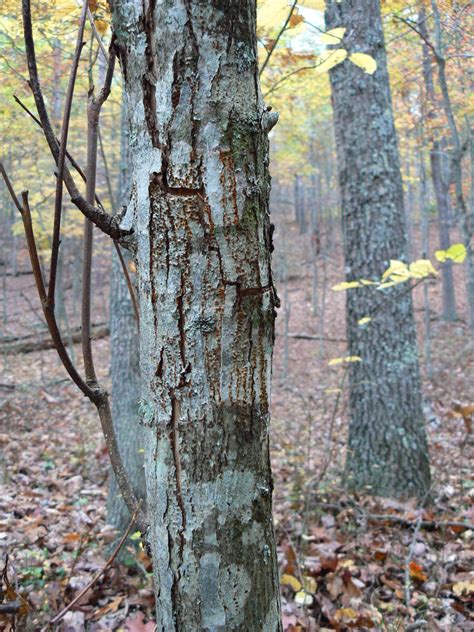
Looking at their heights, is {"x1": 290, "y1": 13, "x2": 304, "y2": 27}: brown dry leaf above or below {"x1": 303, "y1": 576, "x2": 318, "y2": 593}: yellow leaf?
above

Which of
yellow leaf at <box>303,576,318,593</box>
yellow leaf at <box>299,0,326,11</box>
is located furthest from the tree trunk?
yellow leaf at <box>299,0,326,11</box>

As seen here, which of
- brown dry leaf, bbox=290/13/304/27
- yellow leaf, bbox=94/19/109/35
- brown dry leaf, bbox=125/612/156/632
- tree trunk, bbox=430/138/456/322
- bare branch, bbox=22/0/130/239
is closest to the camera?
bare branch, bbox=22/0/130/239

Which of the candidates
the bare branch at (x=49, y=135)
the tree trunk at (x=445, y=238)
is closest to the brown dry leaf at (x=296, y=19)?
the bare branch at (x=49, y=135)

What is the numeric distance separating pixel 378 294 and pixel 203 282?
11.7 feet

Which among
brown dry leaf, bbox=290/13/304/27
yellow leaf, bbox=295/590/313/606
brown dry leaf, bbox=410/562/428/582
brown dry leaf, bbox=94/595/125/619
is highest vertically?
brown dry leaf, bbox=290/13/304/27

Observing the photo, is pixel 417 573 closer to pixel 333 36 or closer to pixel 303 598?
pixel 303 598

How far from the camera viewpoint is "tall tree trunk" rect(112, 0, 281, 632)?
0.93 meters

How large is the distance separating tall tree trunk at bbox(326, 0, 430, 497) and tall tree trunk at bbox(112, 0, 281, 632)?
3.41 meters

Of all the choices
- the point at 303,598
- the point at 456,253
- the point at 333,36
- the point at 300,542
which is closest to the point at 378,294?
the point at 456,253

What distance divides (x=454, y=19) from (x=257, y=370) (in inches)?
165

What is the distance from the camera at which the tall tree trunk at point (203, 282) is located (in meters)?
0.93

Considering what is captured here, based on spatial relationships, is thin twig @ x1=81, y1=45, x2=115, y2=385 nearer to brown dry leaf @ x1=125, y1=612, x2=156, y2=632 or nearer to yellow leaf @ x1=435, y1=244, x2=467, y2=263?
brown dry leaf @ x1=125, y1=612, x2=156, y2=632

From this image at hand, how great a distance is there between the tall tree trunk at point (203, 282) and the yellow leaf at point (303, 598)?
1798 millimetres

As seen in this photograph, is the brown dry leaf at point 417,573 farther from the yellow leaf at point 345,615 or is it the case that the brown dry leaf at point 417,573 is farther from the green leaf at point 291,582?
the green leaf at point 291,582
